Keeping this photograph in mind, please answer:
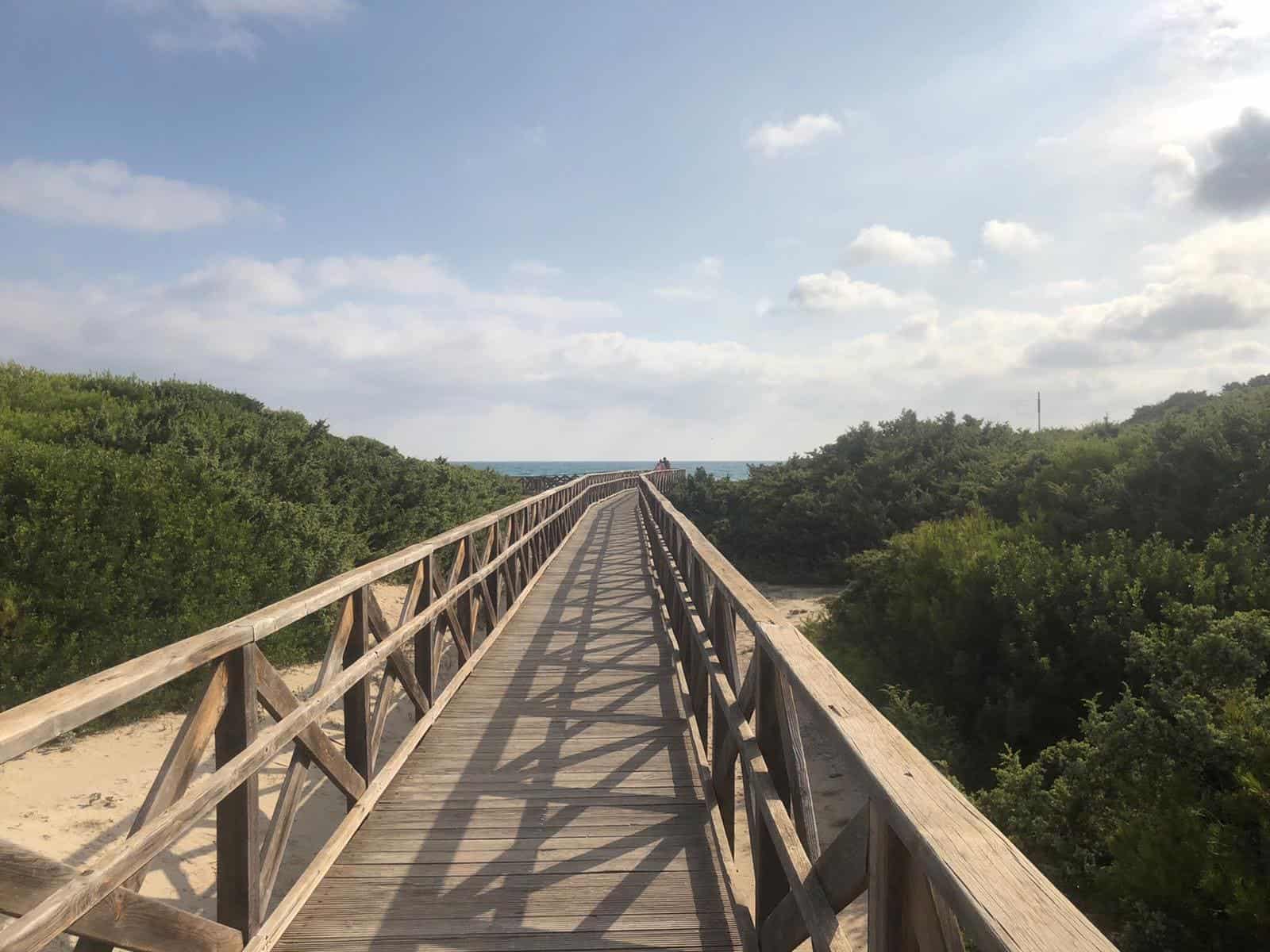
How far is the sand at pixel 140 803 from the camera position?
197 inches

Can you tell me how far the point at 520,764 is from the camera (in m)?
4.70

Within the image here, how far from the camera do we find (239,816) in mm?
2602

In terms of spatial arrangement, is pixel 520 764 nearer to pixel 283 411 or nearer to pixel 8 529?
pixel 8 529

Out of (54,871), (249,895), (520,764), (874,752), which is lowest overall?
(520,764)

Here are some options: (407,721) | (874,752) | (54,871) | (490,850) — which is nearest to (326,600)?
(490,850)

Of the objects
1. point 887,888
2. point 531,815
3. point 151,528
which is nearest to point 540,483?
point 151,528

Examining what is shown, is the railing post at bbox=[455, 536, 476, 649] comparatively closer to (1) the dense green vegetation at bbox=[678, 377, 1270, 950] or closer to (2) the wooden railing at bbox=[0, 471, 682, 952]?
(2) the wooden railing at bbox=[0, 471, 682, 952]

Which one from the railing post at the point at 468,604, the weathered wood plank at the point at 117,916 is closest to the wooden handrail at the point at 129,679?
the weathered wood plank at the point at 117,916

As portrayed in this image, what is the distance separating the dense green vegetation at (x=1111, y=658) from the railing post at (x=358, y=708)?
3.89 meters

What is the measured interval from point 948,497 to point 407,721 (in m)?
11.1

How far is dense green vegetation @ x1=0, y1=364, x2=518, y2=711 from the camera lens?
270 inches

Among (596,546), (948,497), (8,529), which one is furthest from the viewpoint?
(596,546)

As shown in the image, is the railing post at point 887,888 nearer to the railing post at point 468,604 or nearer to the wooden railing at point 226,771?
the wooden railing at point 226,771

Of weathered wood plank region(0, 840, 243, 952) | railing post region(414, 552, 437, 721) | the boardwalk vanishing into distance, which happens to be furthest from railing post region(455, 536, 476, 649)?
weathered wood plank region(0, 840, 243, 952)
